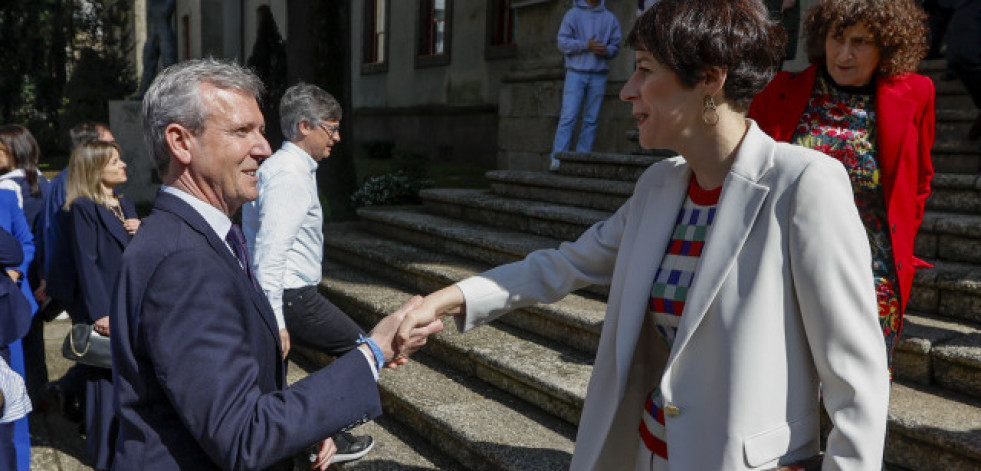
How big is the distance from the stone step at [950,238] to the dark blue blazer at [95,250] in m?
4.64

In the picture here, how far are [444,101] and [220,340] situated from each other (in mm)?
15864

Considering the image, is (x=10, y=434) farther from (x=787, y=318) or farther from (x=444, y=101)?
(x=444, y=101)

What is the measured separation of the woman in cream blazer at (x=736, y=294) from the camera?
5.17ft

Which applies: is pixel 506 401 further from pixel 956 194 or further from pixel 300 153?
pixel 956 194

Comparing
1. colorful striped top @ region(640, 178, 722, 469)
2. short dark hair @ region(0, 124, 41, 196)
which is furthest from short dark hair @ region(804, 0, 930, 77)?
short dark hair @ region(0, 124, 41, 196)

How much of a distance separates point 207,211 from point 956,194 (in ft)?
15.2

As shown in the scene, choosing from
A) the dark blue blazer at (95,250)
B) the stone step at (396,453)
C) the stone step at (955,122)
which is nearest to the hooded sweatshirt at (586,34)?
the stone step at (955,122)

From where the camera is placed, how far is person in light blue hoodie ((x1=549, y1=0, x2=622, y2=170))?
Answer: 8.50 m

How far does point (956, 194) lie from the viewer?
16.3 ft

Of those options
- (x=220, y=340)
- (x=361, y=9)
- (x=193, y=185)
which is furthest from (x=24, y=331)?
(x=361, y=9)

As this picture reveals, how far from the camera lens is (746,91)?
5.93 feet

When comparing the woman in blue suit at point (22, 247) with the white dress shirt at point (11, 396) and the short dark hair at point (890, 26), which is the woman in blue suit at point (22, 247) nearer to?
the white dress shirt at point (11, 396)

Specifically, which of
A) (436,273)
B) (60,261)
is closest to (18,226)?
(60,261)

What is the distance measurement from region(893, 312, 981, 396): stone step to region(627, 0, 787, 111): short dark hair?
2360 mm
